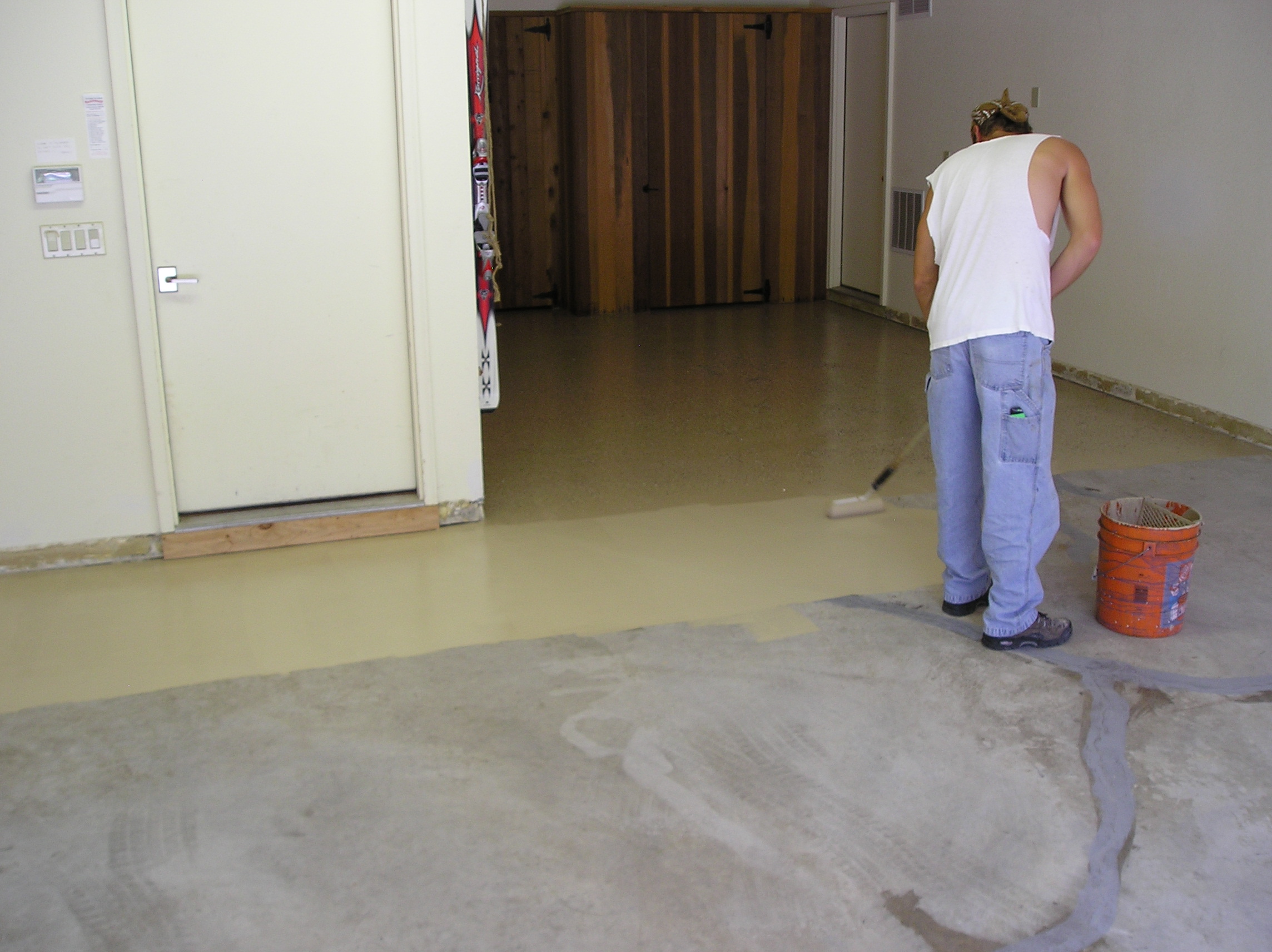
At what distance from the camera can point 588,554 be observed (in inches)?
162

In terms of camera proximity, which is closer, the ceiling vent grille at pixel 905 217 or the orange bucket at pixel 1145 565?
the orange bucket at pixel 1145 565

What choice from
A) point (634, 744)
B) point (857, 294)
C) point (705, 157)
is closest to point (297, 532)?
point (634, 744)

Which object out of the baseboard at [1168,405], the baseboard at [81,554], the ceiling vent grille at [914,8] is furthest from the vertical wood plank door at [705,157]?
the baseboard at [81,554]

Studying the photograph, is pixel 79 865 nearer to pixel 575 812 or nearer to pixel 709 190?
pixel 575 812

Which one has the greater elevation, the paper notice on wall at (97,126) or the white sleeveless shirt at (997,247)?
the paper notice on wall at (97,126)

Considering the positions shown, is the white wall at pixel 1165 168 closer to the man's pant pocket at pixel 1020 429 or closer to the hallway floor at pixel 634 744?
the hallway floor at pixel 634 744

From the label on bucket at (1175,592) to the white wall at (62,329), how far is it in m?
3.30

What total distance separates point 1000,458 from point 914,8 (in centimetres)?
552

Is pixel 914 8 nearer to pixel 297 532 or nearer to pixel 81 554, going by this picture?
pixel 297 532

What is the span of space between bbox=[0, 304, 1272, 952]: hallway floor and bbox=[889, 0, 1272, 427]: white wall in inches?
42.3

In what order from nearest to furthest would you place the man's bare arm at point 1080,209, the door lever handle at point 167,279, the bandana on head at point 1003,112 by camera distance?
the man's bare arm at point 1080,209, the bandana on head at point 1003,112, the door lever handle at point 167,279

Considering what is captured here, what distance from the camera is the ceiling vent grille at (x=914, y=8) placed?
757 centimetres

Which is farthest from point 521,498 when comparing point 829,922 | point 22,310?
point 829,922

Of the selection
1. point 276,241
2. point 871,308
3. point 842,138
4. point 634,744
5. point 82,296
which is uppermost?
point 842,138
